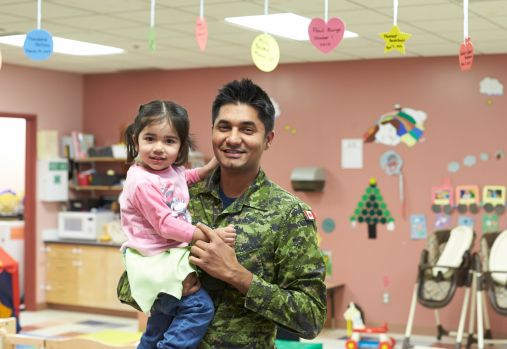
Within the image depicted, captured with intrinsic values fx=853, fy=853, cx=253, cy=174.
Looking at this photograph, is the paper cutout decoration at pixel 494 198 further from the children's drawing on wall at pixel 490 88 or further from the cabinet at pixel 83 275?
the cabinet at pixel 83 275

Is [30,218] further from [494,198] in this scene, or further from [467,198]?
[494,198]

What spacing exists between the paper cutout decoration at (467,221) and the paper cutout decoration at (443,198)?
0.12 m

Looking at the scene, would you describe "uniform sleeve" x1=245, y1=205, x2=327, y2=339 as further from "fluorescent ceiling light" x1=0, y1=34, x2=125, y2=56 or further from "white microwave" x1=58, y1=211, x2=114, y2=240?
"white microwave" x1=58, y1=211, x2=114, y2=240

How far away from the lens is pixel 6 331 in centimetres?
429

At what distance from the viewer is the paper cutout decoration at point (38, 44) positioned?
4.07 metres

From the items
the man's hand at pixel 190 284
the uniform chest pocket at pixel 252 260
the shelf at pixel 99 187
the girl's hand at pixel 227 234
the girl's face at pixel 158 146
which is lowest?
the man's hand at pixel 190 284

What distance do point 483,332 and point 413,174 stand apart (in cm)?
162

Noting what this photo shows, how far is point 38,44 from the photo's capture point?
4074 mm

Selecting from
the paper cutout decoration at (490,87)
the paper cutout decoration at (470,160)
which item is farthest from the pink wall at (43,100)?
the paper cutout decoration at (490,87)

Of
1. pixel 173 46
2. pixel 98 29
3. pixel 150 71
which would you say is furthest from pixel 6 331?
pixel 150 71

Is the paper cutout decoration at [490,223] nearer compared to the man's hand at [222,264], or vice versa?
the man's hand at [222,264]

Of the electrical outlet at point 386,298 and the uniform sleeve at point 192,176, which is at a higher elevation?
the uniform sleeve at point 192,176

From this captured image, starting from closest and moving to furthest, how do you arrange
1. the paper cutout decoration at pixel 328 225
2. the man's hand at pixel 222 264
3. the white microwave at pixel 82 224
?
the man's hand at pixel 222 264, the paper cutout decoration at pixel 328 225, the white microwave at pixel 82 224

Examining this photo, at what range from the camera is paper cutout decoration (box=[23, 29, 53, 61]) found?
13.3ft
